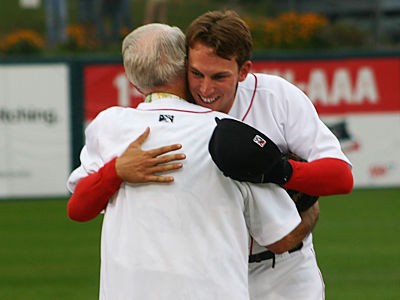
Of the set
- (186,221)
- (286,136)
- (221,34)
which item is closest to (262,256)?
(286,136)

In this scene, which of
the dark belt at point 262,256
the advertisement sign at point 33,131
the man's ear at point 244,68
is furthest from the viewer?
the advertisement sign at point 33,131

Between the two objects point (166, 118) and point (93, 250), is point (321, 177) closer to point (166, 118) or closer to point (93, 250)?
point (166, 118)

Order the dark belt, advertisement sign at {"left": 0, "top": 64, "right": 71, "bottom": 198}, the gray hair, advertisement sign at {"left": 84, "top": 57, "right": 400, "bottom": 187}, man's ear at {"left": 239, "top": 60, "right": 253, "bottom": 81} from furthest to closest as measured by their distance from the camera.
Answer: advertisement sign at {"left": 84, "top": 57, "right": 400, "bottom": 187} < advertisement sign at {"left": 0, "top": 64, "right": 71, "bottom": 198} < the dark belt < man's ear at {"left": 239, "top": 60, "right": 253, "bottom": 81} < the gray hair

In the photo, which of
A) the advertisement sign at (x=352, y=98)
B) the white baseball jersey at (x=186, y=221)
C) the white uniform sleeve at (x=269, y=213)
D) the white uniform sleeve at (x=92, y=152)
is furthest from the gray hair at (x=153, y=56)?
the advertisement sign at (x=352, y=98)

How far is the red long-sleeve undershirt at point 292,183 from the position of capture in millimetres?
2523

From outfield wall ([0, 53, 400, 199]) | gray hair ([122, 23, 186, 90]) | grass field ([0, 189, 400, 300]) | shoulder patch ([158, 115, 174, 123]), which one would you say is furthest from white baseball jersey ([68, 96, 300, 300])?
outfield wall ([0, 53, 400, 199])

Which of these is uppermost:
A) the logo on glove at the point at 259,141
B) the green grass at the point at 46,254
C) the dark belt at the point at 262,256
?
the logo on glove at the point at 259,141

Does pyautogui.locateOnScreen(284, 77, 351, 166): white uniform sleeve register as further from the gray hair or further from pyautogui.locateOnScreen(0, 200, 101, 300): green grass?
pyautogui.locateOnScreen(0, 200, 101, 300): green grass

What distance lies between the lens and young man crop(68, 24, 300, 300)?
2432 mm

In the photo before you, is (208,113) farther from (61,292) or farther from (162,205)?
(61,292)

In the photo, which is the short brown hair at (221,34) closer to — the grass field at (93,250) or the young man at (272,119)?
the young man at (272,119)

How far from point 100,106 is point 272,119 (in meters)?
8.49

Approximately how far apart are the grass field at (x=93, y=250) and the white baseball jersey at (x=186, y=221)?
370 cm

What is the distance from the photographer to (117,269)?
99.3 inches
